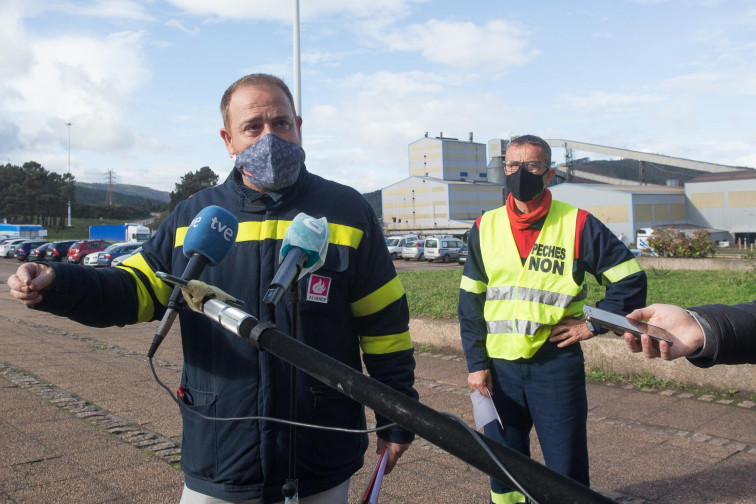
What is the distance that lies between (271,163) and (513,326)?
1758 millimetres

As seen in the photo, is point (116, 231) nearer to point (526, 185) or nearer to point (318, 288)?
point (526, 185)

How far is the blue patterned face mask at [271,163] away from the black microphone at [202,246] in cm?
44

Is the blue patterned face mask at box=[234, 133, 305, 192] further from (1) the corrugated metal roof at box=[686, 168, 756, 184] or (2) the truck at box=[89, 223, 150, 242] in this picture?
(1) the corrugated metal roof at box=[686, 168, 756, 184]

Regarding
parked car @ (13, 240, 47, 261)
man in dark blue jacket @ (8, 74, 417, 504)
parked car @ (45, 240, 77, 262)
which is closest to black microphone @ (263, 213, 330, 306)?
man in dark blue jacket @ (8, 74, 417, 504)

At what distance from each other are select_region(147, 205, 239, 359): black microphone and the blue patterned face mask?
17.4 inches

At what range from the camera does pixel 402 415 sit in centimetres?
121

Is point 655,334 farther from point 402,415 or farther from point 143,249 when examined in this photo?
point 143,249

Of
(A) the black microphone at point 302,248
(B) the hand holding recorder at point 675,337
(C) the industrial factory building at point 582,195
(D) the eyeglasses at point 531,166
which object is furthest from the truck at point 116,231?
(B) the hand holding recorder at point 675,337

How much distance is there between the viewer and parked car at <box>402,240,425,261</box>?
4138 centimetres

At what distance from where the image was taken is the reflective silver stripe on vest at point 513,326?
347 cm

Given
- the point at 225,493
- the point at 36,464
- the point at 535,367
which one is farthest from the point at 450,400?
the point at 225,493

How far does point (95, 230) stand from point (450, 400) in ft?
206

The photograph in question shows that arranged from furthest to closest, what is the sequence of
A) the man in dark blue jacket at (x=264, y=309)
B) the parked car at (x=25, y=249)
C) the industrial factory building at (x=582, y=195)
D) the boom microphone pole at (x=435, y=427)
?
the industrial factory building at (x=582, y=195), the parked car at (x=25, y=249), the man in dark blue jacket at (x=264, y=309), the boom microphone pole at (x=435, y=427)

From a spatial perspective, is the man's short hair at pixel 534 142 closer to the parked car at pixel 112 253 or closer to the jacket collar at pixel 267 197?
the jacket collar at pixel 267 197
